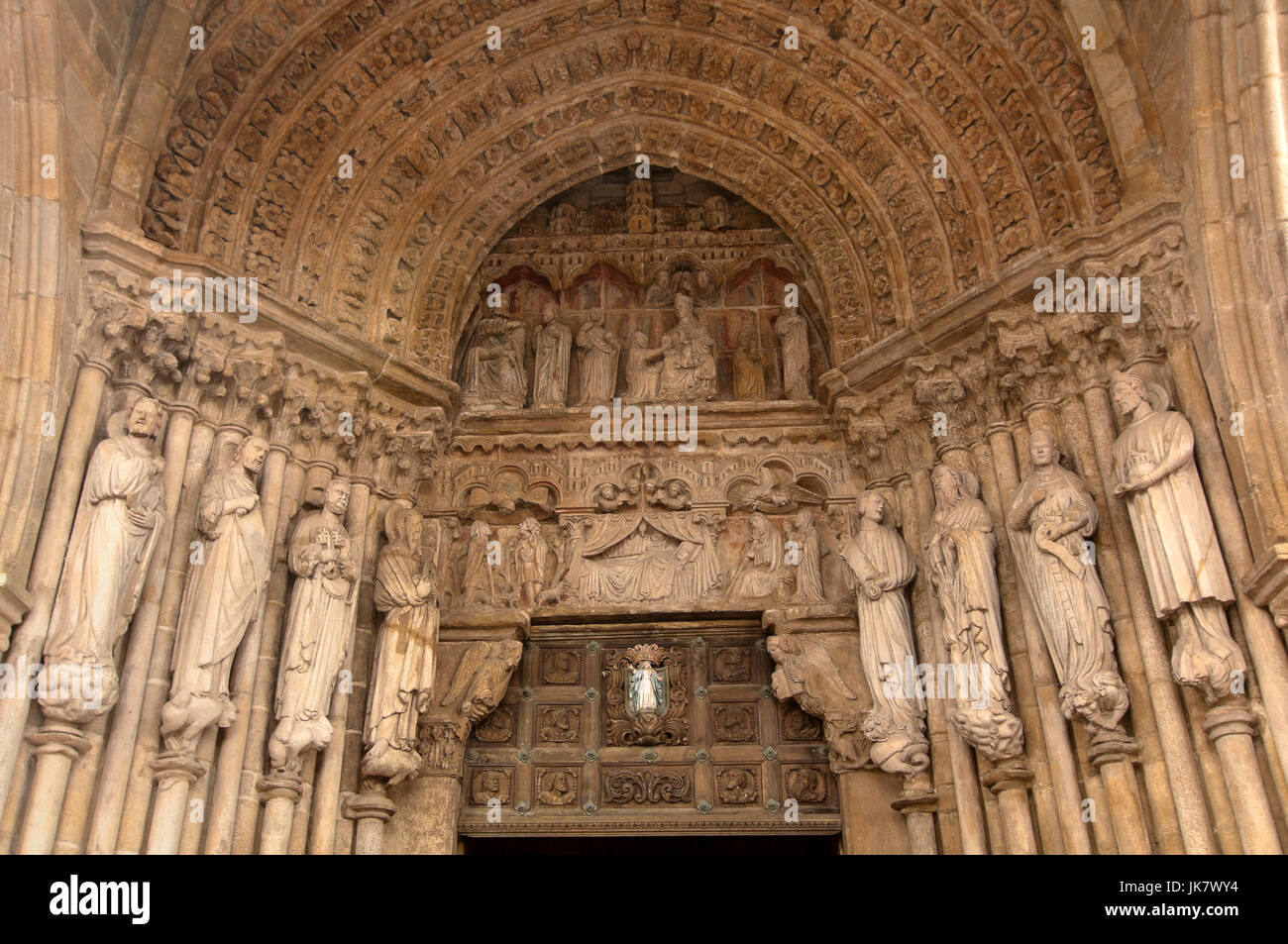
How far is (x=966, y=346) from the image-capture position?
8445 millimetres

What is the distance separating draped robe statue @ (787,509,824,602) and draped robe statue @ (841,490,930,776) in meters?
0.41

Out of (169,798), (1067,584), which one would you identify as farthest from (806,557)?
(169,798)

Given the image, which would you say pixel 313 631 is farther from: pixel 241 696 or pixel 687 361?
pixel 687 361

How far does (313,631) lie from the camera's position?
7672 millimetres

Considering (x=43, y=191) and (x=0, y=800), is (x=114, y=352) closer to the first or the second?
(x=43, y=191)

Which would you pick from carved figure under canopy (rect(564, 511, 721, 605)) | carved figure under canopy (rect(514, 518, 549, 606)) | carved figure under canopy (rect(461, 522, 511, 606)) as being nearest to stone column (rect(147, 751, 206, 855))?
carved figure under canopy (rect(461, 522, 511, 606))

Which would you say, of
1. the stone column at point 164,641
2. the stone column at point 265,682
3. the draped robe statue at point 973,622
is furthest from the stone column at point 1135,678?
the stone column at point 164,641

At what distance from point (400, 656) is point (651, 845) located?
7.42ft

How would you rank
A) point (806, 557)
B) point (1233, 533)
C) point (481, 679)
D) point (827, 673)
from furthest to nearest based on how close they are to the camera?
point (806, 557) < point (481, 679) < point (827, 673) < point (1233, 533)

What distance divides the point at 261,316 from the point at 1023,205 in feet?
16.7

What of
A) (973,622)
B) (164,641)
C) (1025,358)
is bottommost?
(164,641)

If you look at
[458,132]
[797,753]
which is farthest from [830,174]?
[797,753]

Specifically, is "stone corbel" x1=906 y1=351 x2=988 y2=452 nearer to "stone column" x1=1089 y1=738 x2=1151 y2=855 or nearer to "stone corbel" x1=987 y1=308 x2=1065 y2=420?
"stone corbel" x1=987 y1=308 x2=1065 y2=420
